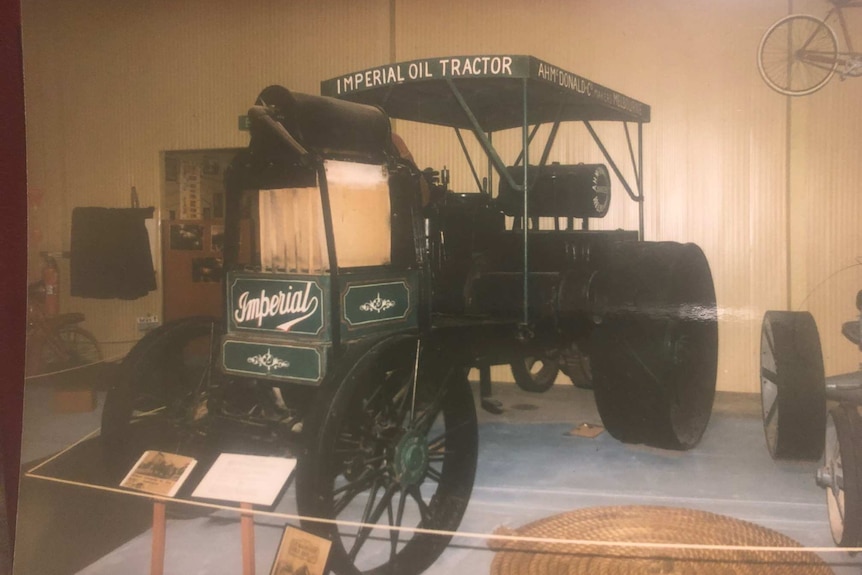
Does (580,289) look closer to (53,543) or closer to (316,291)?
(316,291)

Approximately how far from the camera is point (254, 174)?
2.12 meters

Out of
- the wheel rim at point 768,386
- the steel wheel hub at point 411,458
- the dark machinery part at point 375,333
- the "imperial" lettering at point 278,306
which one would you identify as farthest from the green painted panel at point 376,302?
the wheel rim at point 768,386

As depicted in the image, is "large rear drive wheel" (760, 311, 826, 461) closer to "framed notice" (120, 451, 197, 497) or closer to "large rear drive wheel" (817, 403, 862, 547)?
"large rear drive wheel" (817, 403, 862, 547)

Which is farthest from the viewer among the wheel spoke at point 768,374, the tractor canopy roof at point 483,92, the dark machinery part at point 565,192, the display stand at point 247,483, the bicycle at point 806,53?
the dark machinery part at point 565,192

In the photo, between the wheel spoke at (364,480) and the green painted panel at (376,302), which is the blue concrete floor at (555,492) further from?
the green painted panel at (376,302)

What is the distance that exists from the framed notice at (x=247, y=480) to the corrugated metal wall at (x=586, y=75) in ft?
2.30

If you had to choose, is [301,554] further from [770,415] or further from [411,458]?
[770,415]

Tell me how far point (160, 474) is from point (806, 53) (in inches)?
81.8

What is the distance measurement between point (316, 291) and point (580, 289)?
1.14m

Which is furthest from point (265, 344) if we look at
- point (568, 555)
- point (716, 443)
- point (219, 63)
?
point (716, 443)

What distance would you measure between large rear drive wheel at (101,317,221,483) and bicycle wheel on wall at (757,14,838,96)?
201cm

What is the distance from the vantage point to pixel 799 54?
142 centimetres

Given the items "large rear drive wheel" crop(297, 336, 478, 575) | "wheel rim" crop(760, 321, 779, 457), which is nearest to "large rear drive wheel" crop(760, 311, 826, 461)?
"wheel rim" crop(760, 321, 779, 457)

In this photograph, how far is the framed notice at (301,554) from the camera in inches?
63.9
